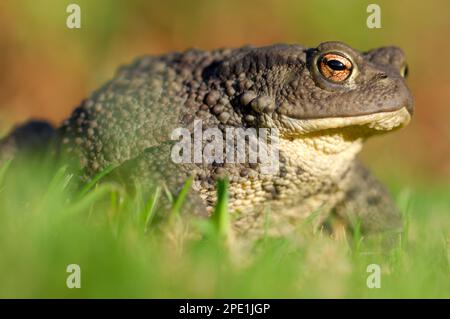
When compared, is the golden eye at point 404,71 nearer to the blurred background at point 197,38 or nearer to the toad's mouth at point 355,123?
the toad's mouth at point 355,123

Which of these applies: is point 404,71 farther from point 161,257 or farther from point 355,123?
point 161,257

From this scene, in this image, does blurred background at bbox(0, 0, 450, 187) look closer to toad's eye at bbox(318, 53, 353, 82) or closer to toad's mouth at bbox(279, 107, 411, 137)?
toad's mouth at bbox(279, 107, 411, 137)

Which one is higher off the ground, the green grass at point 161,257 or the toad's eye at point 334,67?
the toad's eye at point 334,67

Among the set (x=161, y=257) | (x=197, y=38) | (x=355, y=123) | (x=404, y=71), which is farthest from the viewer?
(x=197, y=38)

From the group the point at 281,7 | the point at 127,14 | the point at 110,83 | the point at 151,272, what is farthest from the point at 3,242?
the point at 281,7

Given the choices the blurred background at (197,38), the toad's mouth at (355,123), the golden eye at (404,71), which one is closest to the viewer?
the toad's mouth at (355,123)

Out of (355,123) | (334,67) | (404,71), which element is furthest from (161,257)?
(404,71)

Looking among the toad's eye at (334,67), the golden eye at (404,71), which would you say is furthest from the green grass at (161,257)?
the golden eye at (404,71)
